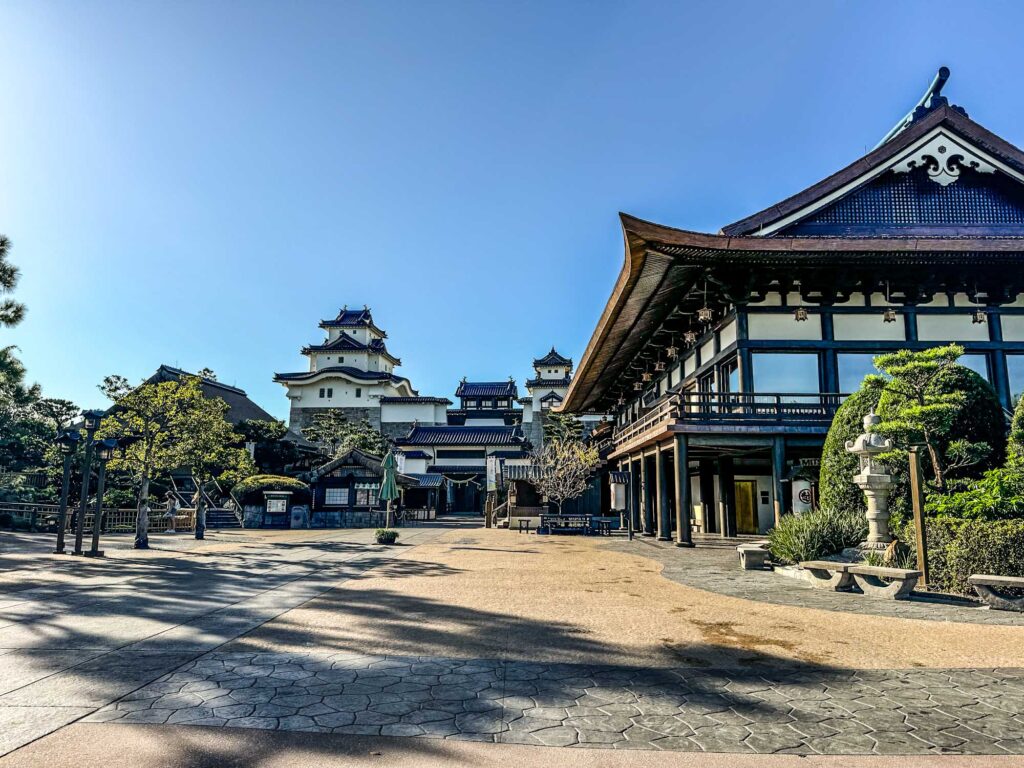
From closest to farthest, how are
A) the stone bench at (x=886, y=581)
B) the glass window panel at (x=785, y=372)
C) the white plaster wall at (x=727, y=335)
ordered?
the stone bench at (x=886, y=581)
the glass window panel at (x=785, y=372)
the white plaster wall at (x=727, y=335)

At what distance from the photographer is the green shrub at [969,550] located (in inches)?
314

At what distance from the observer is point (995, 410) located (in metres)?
10.9

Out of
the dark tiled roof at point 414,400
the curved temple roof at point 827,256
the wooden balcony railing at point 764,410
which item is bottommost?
the wooden balcony railing at point 764,410

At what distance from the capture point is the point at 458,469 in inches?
2089

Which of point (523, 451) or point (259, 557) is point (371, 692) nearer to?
point (259, 557)

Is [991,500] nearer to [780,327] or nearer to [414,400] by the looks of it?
[780,327]

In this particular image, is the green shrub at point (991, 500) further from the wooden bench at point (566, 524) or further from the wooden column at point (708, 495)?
the wooden bench at point (566, 524)

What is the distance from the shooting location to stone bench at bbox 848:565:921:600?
814 centimetres

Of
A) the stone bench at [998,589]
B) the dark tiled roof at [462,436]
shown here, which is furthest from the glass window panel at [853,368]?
the dark tiled roof at [462,436]

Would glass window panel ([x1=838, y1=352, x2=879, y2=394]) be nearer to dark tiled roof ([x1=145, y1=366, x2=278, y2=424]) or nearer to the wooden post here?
the wooden post

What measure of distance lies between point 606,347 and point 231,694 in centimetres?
1945

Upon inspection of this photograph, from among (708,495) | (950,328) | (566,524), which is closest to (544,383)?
(566,524)

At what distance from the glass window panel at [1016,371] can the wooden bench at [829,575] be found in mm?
11174

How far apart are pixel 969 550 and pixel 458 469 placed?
4616 cm
